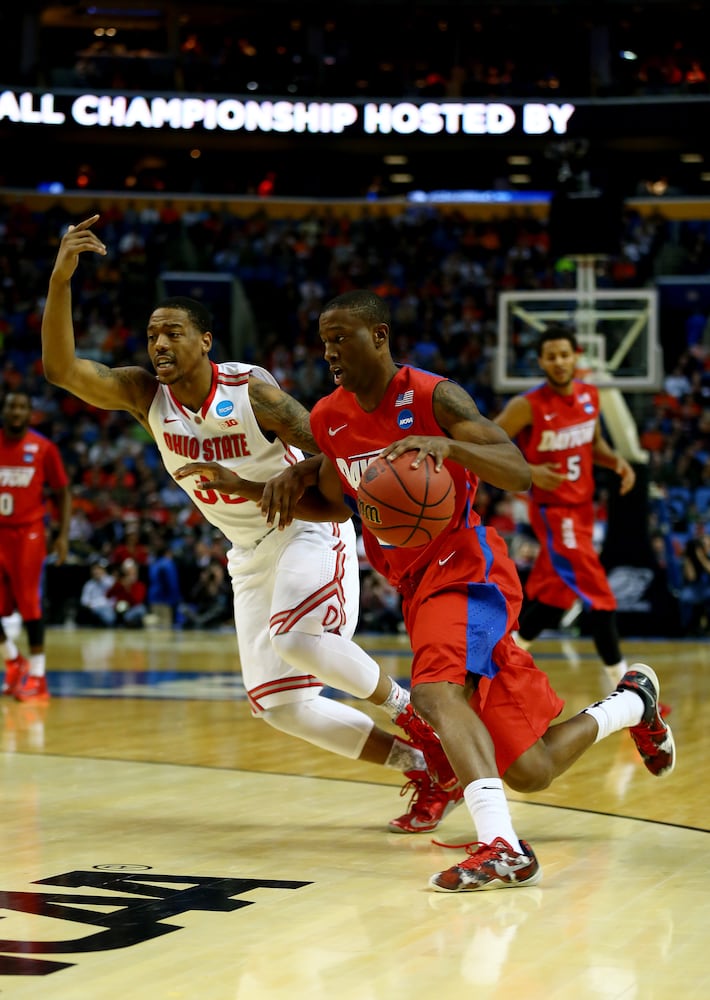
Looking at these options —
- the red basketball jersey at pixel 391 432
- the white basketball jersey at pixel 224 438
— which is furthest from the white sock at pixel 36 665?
the red basketball jersey at pixel 391 432

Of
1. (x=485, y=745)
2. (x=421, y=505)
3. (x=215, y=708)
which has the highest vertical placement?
(x=421, y=505)

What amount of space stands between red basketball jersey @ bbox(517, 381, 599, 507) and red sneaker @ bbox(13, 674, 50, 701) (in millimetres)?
3501

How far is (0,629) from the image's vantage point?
932 cm

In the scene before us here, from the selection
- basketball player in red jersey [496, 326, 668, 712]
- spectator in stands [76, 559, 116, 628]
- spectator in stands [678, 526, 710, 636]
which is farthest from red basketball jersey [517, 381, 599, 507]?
spectator in stands [76, 559, 116, 628]

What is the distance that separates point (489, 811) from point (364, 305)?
1537mm

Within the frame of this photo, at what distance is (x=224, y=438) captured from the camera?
16.1 ft

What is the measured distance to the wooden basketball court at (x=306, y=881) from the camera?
115 inches

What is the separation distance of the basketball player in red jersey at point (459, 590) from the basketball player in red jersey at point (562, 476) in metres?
3.63

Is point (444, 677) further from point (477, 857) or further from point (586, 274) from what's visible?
point (586, 274)

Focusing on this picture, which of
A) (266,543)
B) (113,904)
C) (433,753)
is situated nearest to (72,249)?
(266,543)

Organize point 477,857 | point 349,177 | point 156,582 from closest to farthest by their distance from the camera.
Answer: point 477,857 < point 156,582 < point 349,177

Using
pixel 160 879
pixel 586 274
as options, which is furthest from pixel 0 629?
pixel 586 274

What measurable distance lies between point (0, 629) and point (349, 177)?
1950 cm

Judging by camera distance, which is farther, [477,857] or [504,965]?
[477,857]
